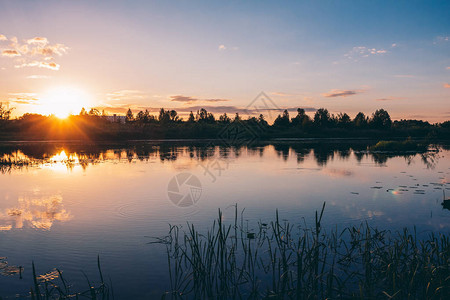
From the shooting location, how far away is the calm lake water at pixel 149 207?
8.69 meters

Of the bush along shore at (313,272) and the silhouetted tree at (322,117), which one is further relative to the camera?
the silhouetted tree at (322,117)

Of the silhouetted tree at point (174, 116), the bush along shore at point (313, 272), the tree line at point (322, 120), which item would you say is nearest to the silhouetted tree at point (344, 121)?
the tree line at point (322, 120)

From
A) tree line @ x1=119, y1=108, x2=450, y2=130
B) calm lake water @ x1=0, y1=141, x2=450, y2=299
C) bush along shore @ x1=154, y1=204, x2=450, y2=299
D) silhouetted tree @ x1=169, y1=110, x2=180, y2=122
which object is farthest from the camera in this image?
silhouetted tree @ x1=169, y1=110, x2=180, y2=122

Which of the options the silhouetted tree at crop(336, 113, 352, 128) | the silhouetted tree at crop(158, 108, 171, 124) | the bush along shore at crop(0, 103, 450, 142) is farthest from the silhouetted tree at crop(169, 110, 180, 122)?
the silhouetted tree at crop(336, 113, 352, 128)

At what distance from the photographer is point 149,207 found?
1487 centimetres

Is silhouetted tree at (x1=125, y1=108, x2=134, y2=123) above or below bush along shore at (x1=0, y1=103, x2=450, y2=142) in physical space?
above

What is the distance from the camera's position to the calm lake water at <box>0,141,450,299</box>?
8.69 m

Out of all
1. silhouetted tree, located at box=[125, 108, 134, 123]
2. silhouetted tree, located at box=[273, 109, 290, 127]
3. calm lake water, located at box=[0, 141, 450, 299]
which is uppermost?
silhouetted tree, located at box=[125, 108, 134, 123]

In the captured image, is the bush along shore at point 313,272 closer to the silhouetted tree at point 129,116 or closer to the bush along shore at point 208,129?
the bush along shore at point 208,129

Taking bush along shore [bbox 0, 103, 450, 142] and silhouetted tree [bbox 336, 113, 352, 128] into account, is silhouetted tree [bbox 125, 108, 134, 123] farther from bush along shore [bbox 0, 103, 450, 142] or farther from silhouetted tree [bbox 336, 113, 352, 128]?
silhouetted tree [bbox 336, 113, 352, 128]

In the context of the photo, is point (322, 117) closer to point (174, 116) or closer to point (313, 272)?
point (174, 116)

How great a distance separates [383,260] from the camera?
25.7ft

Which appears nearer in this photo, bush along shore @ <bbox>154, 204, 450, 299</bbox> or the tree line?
bush along shore @ <bbox>154, 204, 450, 299</bbox>

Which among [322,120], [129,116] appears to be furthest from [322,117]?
[129,116]
